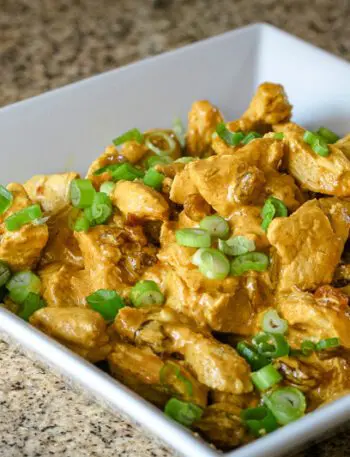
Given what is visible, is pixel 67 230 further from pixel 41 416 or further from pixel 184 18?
pixel 184 18

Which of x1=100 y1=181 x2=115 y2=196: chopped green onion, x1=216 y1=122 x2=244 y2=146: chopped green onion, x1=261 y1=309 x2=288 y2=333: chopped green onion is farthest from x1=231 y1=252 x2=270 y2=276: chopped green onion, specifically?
x1=216 y1=122 x2=244 y2=146: chopped green onion

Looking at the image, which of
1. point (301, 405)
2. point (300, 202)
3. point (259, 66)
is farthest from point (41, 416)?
point (259, 66)

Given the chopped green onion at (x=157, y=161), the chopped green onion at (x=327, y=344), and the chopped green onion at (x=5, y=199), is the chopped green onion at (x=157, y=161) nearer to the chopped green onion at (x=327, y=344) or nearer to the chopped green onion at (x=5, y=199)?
the chopped green onion at (x=5, y=199)

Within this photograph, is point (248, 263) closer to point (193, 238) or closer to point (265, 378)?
point (193, 238)

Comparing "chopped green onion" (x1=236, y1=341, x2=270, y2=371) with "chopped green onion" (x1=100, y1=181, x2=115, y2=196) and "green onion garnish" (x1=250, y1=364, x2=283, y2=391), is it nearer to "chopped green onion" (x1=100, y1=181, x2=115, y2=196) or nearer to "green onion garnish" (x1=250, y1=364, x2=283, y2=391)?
"green onion garnish" (x1=250, y1=364, x2=283, y2=391)

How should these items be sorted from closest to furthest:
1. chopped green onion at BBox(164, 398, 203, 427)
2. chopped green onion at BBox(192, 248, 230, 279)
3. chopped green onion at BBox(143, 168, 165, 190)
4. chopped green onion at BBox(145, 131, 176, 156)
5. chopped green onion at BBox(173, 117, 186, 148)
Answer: chopped green onion at BBox(164, 398, 203, 427)
chopped green onion at BBox(192, 248, 230, 279)
chopped green onion at BBox(143, 168, 165, 190)
chopped green onion at BBox(145, 131, 176, 156)
chopped green onion at BBox(173, 117, 186, 148)
